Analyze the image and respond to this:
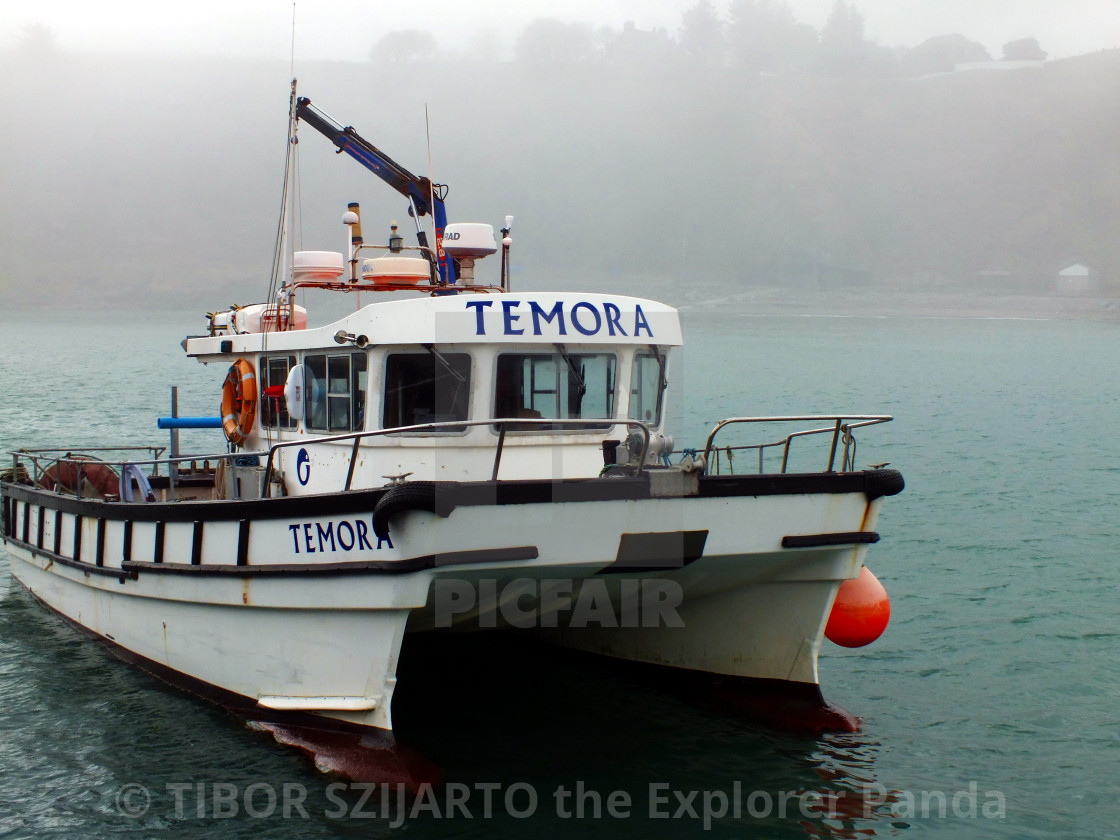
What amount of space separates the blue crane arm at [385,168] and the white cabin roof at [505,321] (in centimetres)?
300

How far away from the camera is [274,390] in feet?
34.0

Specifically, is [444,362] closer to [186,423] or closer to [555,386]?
[555,386]

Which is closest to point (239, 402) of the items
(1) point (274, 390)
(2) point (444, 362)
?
(1) point (274, 390)

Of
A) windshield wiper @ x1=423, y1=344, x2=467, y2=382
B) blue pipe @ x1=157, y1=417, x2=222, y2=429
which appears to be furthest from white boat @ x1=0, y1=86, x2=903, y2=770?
blue pipe @ x1=157, y1=417, x2=222, y2=429

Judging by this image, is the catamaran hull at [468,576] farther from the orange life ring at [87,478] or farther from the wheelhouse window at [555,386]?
the wheelhouse window at [555,386]

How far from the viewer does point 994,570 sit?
16328 mm

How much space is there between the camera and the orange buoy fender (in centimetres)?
971

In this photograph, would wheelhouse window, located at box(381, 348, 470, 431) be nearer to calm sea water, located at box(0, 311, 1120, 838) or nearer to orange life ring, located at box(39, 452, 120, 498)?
calm sea water, located at box(0, 311, 1120, 838)

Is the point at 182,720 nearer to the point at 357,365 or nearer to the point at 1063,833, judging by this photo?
the point at 357,365

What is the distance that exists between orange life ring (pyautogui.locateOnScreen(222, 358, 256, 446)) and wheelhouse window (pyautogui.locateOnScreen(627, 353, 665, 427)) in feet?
12.7

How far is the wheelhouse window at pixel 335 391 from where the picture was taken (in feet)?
30.1

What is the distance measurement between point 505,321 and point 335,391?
175 cm

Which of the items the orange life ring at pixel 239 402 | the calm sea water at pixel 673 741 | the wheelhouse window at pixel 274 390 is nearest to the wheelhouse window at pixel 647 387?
the calm sea water at pixel 673 741

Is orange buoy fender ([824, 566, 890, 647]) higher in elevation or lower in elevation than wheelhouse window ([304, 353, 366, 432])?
lower
